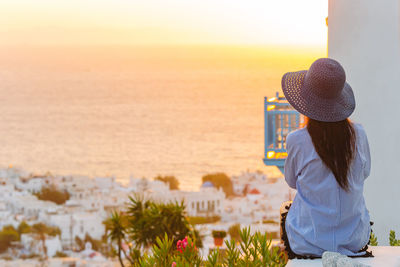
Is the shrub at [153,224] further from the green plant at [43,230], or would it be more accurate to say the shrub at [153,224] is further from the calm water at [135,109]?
the calm water at [135,109]

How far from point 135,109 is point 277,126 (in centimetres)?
3011

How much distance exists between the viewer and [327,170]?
287cm

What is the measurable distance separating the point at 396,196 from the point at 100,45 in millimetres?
33560

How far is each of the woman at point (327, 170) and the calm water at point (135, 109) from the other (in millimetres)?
27919

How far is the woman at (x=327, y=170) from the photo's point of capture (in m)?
2.85

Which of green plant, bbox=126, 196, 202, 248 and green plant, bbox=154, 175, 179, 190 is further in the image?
green plant, bbox=154, 175, 179, 190

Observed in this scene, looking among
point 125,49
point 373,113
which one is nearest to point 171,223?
point 373,113

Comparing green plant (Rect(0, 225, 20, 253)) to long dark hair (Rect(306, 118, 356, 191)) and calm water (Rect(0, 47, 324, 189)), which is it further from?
long dark hair (Rect(306, 118, 356, 191))

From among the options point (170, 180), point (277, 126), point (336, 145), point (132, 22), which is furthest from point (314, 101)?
point (132, 22)

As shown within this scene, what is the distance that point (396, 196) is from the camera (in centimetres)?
498

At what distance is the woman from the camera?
2.85 meters

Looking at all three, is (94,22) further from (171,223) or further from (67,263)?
(171,223)

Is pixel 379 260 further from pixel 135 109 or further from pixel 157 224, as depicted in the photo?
pixel 135 109

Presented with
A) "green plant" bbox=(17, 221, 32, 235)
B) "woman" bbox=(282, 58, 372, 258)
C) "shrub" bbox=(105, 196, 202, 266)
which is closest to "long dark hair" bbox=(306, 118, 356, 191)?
"woman" bbox=(282, 58, 372, 258)
